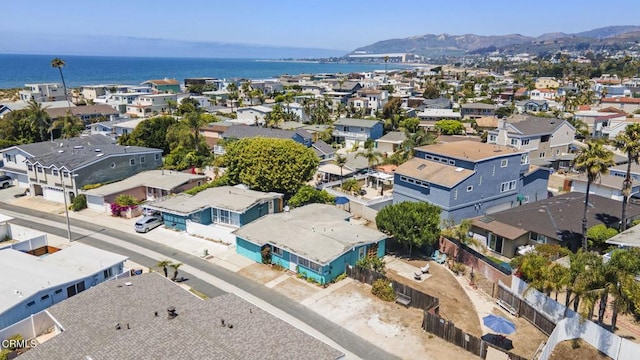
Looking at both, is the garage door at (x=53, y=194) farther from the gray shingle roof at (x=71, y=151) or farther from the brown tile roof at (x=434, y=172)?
the brown tile roof at (x=434, y=172)

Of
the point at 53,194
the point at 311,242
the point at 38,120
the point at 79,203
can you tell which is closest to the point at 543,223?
the point at 311,242

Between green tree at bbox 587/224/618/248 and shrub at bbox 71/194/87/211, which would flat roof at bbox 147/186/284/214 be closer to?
shrub at bbox 71/194/87/211

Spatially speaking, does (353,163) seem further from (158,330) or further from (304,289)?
(158,330)

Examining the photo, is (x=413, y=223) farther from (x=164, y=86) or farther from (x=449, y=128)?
(x=164, y=86)

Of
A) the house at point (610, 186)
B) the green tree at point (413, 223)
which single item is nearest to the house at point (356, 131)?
the house at point (610, 186)

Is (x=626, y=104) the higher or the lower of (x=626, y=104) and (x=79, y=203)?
the higher
